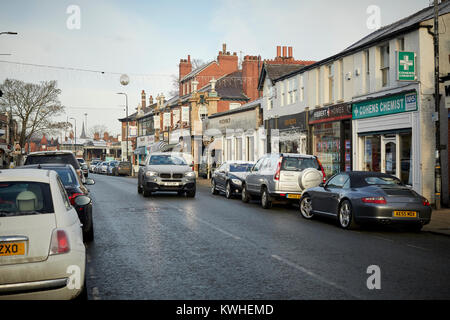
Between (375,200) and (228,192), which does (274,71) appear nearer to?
(228,192)

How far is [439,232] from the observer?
11.6 metres

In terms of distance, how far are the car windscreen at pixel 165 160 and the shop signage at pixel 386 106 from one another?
799cm

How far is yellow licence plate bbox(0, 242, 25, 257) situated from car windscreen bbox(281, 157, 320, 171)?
12.6 meters

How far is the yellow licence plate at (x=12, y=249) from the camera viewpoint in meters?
4.86

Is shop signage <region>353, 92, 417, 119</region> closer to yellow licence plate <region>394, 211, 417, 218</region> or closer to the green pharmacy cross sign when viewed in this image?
the green pharmacy cross sign

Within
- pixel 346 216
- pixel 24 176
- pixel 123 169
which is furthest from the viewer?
pixel 123 169

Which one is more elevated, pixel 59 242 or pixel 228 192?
pixel 59 242

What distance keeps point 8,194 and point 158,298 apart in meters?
2.00

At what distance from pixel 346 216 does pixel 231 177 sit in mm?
9701

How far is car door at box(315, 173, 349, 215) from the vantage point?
41.6 ft

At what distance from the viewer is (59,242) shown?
504cm

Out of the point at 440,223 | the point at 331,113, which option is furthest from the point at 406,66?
the point at 331,113

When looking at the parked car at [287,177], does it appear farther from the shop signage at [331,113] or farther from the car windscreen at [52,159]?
the shop signage at [331,113]

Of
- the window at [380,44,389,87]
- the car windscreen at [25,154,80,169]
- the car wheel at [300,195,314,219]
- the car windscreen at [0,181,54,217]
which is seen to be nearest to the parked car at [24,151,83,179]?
the car windscreen at [25,154,80,169]
